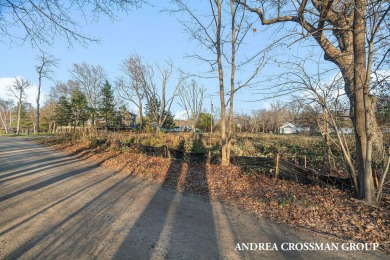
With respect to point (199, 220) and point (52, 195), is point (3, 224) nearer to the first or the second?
point (52, 195)

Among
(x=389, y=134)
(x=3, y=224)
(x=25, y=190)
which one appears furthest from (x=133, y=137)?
(x=389, y=134)

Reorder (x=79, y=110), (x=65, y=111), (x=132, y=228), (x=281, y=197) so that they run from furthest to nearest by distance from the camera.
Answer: (x=65, y=111) → (x=79, y=110) → (x=281, y=197) → (x=132, y=228)

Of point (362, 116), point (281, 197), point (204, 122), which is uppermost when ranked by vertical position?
point (204, 122)

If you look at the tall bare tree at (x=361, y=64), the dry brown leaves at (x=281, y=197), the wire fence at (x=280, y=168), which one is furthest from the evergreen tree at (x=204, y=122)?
the tall bare tree at (x=361, y=64)

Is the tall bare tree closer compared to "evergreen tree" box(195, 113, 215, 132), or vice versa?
the tall bare tree

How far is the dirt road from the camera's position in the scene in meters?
3.47

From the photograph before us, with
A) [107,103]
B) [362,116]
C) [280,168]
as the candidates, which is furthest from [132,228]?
[107,103]

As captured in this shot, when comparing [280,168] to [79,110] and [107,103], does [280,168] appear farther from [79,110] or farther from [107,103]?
[107,103]

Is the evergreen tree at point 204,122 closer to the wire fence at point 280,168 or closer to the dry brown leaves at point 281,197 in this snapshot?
the wire fence at point 280,168

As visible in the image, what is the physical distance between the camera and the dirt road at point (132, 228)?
3.47 metres

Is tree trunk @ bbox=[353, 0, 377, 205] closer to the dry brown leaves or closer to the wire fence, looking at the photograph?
the dry brown leaves

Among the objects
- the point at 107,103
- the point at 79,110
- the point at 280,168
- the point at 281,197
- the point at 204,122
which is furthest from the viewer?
the point at 204,122

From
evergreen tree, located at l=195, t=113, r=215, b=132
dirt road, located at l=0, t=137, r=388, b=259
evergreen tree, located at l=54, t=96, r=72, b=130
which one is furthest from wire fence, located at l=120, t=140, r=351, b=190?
evergreen tree, located at l=195, t=113, r=215, b=132

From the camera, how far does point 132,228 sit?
4223 mm
